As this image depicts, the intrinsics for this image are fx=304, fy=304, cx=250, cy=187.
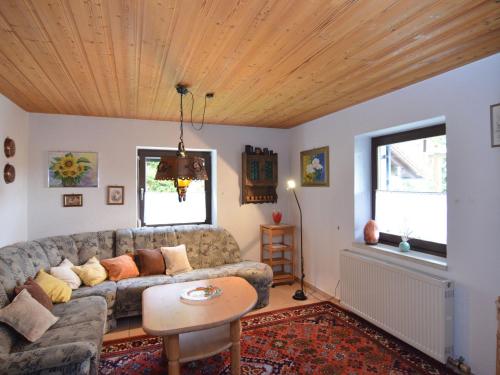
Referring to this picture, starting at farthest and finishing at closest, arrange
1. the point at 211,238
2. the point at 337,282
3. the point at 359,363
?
the point at 211,238 < the point at 337,282 < the point at 359,363

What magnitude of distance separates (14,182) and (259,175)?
2.97 meters

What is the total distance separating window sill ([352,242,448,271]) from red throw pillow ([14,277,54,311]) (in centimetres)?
296

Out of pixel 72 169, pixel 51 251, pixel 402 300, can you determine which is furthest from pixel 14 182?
pixel 402 300

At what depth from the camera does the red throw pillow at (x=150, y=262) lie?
3.46 m

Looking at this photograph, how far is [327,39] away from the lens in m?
1.80

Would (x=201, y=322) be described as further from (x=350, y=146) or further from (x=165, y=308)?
(x=350, y=146)

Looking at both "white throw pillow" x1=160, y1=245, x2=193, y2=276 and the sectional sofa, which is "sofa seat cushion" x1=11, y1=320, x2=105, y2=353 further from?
"white throw pillow" x1=160, y1=245, x2=193, y2=276

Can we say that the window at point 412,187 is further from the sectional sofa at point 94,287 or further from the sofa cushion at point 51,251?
the sofa cushion at point 51,251

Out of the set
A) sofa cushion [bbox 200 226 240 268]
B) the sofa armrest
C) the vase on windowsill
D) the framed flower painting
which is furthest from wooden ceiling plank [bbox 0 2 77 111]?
the vase on windowsill

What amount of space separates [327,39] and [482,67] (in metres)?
1.25

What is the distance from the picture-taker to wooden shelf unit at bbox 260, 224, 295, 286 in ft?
14.2

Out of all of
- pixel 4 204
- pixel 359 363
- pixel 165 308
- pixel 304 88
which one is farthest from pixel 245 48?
pixel 4 204

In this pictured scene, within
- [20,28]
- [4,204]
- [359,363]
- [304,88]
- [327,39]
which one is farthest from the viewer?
[4,204]

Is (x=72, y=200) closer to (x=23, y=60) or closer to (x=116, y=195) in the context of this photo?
(x=116, y=195)
